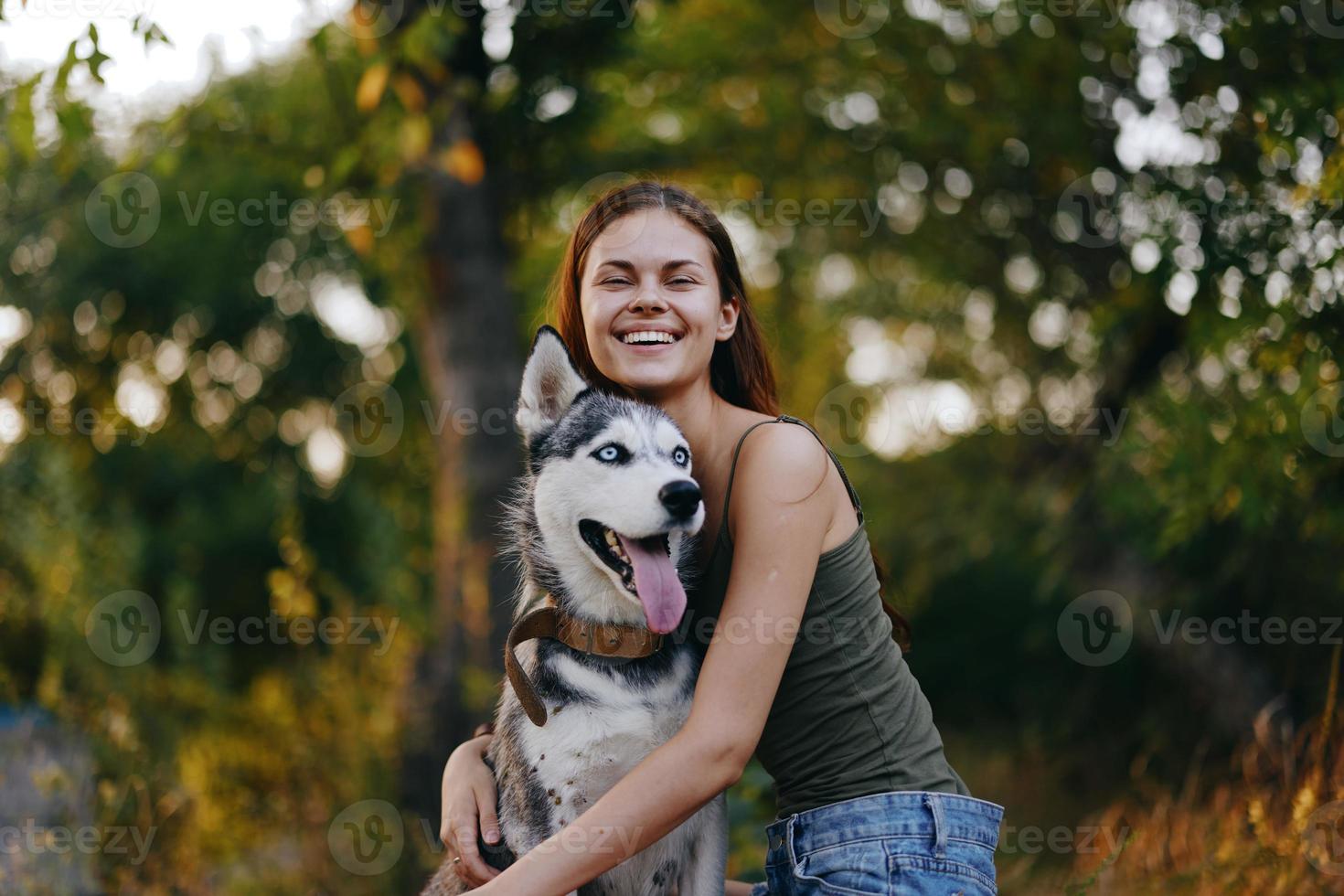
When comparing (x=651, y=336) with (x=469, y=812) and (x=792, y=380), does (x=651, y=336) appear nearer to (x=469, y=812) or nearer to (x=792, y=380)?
(x=469, y=812)

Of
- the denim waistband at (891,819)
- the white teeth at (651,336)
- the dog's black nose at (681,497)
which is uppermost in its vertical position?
the white teeth at (651,336)

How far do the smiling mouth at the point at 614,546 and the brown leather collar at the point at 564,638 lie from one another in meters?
0.16

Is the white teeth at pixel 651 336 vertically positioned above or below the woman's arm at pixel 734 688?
above

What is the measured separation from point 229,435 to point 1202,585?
13051mm

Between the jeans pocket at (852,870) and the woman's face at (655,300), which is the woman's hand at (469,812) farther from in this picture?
the woman's face at (655,300)

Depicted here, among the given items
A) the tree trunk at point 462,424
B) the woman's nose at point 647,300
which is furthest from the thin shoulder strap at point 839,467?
the tree trunk at point 462,424

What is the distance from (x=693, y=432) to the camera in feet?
10.4

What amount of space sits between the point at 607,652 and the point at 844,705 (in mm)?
642

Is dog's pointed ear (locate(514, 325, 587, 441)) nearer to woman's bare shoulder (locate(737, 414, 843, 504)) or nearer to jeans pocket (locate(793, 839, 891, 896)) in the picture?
woman's bare shoulder (locate(737, 414, 843, 504))

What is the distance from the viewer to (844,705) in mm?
2748

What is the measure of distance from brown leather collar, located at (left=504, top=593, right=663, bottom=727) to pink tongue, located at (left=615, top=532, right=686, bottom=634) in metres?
0.09

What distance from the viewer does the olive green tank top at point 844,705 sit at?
2727 mm

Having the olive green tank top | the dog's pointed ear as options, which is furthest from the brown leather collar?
the dog's pointed ear

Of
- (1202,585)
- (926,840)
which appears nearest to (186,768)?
(926,840)
